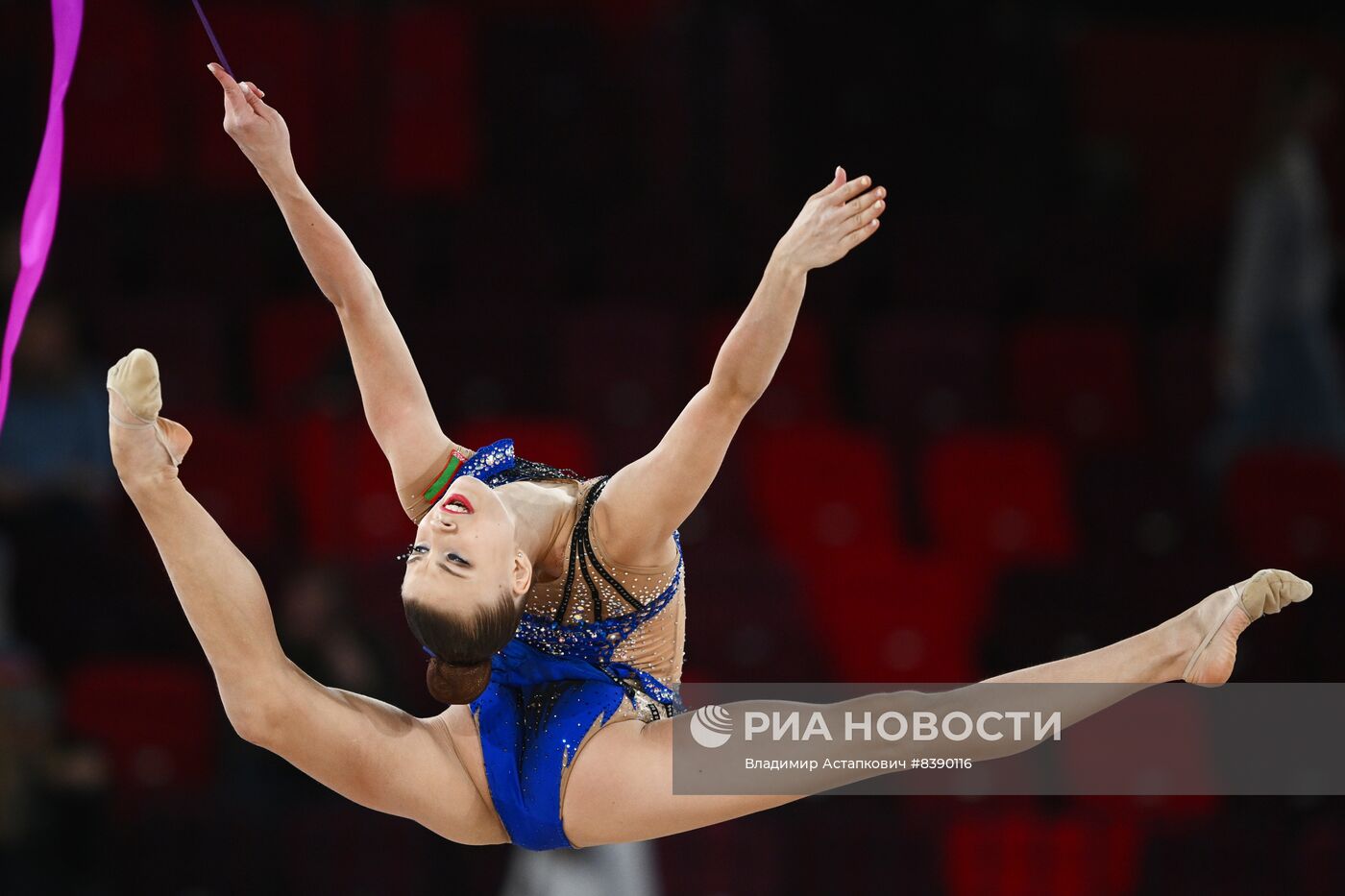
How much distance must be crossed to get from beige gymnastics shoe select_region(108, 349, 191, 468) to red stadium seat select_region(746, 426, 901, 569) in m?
3.79

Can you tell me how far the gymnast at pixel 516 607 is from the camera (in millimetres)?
3340

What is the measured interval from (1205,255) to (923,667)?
280 centimetres

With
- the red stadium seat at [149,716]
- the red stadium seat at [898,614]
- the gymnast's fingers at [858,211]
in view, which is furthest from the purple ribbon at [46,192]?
the red stadium seat at [898,614]

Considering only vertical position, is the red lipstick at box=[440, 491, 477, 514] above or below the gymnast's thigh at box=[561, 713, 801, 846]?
above

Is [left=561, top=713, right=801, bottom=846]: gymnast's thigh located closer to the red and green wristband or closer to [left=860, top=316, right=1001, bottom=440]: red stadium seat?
the red and green wristband

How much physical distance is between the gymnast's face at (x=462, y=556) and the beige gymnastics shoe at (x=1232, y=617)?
1.25 metres

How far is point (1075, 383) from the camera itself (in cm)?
747

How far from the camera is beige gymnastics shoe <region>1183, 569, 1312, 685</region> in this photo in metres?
3.43

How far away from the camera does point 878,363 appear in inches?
289

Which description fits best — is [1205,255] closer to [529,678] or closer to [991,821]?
[991,821]

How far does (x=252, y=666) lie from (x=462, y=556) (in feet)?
1.36

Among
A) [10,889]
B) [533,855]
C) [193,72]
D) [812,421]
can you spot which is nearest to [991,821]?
[533,855]

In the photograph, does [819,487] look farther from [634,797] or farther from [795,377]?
[634,797]

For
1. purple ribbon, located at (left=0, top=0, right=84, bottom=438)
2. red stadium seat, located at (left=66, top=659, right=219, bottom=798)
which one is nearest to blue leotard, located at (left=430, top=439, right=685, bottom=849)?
purple ribbon, located at (left=0, top=0, right=84, bottom=438)
